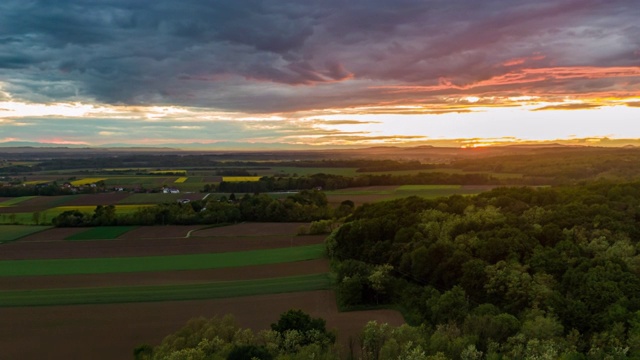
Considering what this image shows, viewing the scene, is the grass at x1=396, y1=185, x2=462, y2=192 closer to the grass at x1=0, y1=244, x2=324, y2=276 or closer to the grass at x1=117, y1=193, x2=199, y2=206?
the grass at x1=117, y1=193, x2=199, y2=206

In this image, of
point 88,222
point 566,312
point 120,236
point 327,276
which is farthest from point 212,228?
point 566,312

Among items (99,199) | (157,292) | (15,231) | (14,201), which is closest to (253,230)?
(157,292)

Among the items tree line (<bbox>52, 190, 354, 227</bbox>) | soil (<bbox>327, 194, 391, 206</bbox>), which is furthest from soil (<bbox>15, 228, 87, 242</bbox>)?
soil (<bbox>327, 194, 391, 206</bbox>)

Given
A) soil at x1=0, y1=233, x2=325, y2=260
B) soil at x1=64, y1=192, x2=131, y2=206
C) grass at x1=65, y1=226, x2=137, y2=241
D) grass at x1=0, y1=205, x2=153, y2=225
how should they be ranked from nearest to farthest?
1. soil at x1=0, y1=233, x2=325, y2=260
2. grass at x1=65, y1=226, x2=137, y2=241
3. grass at x1=0, y1=205, x2=153, y2=225
4. soil at x1=64, y1=192, x2=131, y2=206

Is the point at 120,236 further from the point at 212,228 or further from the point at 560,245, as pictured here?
the point at 560,245

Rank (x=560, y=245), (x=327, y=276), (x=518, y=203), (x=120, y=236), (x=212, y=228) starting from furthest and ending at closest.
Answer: (x=212, y=228)
(x=120, y=236)
(x=518, y=203)
(x=327, y=276)
(x=560, y=245)
